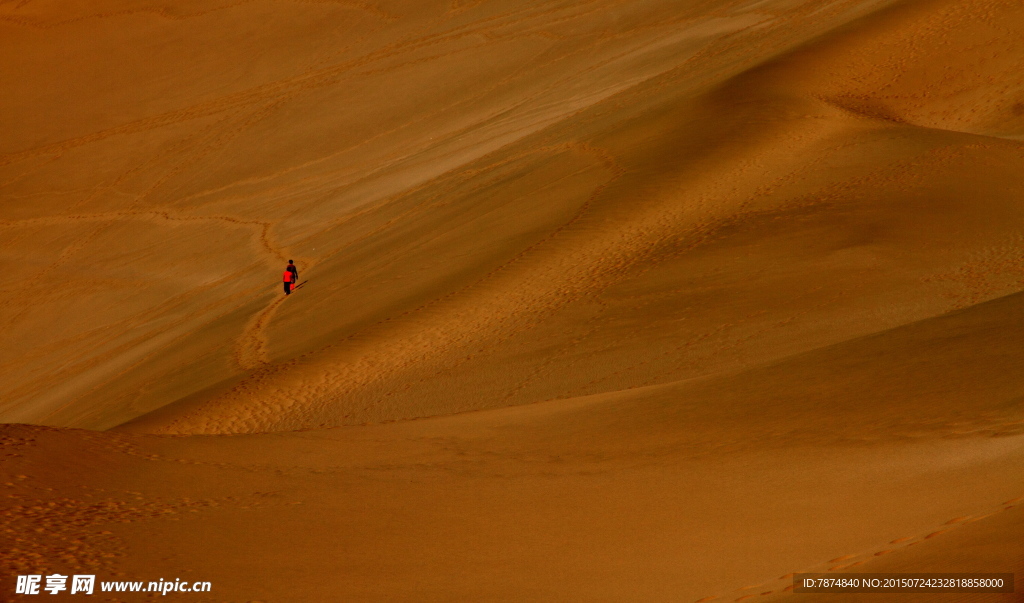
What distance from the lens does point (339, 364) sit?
10.7m

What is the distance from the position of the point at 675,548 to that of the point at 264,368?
24.2 ft

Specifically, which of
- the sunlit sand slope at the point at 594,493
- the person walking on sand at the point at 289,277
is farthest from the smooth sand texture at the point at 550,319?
the person walking on sand at the point at 289,277

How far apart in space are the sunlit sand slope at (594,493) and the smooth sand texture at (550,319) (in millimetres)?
27

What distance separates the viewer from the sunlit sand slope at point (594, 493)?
418 cm

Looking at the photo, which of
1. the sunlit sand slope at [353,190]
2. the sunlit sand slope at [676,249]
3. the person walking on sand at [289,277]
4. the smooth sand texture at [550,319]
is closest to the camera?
the smooth sand texture at [550,319]

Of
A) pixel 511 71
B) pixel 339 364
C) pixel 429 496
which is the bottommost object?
pixel 429 496

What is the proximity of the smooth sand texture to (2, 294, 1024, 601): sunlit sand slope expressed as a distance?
0.03m

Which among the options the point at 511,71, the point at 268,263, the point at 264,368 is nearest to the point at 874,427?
the point at 264,368

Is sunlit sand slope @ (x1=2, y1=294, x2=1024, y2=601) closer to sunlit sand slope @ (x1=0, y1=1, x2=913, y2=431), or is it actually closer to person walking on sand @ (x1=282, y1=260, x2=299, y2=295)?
sunlit sand slope @ (x1=0, y1=1, x2=913, y2=431)

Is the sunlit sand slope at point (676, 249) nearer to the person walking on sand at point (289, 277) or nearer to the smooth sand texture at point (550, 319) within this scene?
the smooth sand texture at point (550, 319)

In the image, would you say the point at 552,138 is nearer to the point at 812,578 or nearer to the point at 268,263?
the point at 268,263


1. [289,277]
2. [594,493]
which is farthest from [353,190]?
[594,493]

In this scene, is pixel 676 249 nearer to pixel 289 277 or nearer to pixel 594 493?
pixel 289 277

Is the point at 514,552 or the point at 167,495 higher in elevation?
the point at 167,495
